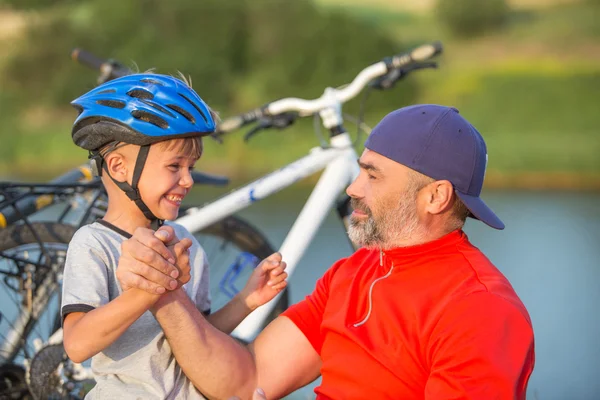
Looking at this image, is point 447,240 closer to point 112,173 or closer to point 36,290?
point 112,173

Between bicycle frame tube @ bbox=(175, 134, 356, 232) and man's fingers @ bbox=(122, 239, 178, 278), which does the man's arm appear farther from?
bicycle frame tube @ bbox=(175, 134, 356, 232)

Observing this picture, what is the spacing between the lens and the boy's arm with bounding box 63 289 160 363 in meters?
1.90

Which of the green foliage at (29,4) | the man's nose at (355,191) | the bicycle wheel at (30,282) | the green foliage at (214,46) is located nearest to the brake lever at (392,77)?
the bicycle wheel at (30,282)

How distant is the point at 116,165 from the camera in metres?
2.21

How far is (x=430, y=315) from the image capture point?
6.90 ft

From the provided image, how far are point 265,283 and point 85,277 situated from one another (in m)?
0.54

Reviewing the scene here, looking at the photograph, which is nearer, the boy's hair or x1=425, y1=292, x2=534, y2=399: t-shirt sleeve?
x1=425, y1=292, x2=534, y2=399: t-shirt sleeve

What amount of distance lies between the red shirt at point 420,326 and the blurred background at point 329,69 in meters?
9.36

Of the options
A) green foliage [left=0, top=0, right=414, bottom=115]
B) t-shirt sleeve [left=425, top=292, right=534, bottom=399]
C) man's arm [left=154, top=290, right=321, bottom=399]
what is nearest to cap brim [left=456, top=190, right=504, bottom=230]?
t-shirt sleeve [left=425, top=292, right=534, bottom=399]

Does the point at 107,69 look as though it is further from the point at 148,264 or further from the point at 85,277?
the point at 148,264

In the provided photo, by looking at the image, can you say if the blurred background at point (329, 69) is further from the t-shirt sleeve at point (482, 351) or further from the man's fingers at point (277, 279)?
the t-shirt sleeve at point (482, 351)

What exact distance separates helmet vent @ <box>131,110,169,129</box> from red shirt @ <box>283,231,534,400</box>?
644 mm

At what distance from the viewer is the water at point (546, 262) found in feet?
18.5

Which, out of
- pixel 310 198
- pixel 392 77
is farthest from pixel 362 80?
pixel 310 198
